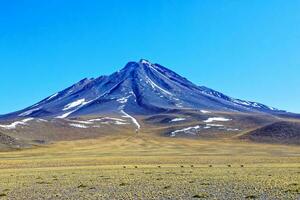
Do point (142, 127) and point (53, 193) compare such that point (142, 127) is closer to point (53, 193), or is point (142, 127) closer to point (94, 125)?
point (94, 125)

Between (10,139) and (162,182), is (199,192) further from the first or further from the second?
(10,139)

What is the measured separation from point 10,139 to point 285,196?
10939 cm

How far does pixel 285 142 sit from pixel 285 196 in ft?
413

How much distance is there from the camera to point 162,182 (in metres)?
35.2

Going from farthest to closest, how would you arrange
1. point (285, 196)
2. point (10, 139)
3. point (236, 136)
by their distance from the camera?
point (236, 136) → point (10, 139) → point (285, 196)

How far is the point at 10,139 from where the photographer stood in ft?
415

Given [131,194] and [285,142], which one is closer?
Result: [131,194]

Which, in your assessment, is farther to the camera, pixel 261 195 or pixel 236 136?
pixel 236 136

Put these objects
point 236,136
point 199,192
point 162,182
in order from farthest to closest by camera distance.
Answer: point 236,136, point 162,182, point 199,192

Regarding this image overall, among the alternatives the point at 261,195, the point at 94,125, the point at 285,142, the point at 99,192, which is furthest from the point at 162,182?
the point at 94,125

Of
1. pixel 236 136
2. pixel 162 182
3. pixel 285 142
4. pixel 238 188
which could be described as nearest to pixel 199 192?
pixel 238 188

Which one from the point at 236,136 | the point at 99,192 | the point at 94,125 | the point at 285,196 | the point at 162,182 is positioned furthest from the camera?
the point at 94,125

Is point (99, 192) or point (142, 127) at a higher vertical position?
point (142, 127)

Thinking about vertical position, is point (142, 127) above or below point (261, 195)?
above
